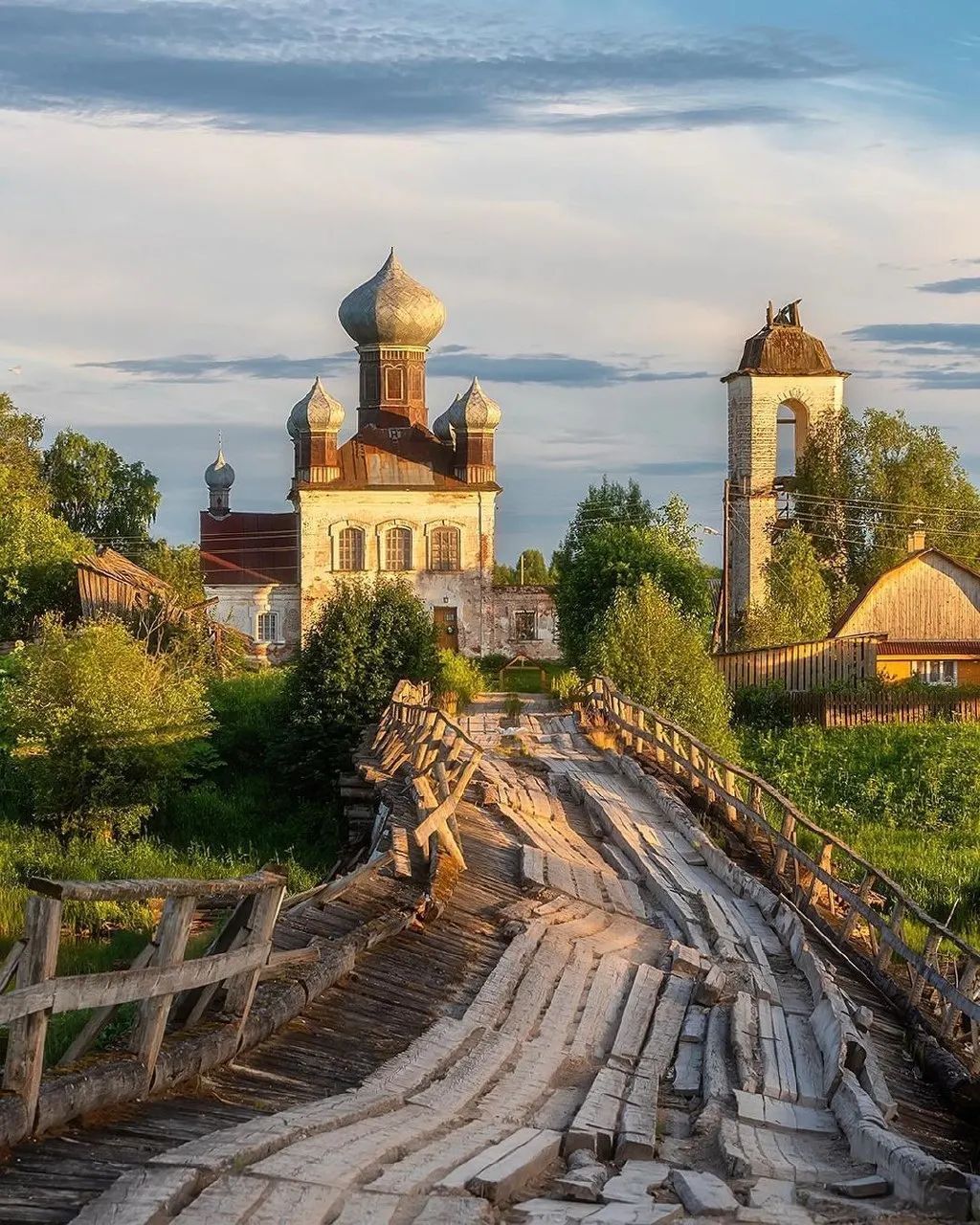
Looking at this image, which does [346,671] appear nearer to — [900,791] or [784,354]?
[900,791]

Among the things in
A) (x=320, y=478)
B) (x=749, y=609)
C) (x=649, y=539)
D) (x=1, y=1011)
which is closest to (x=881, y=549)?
(x=749, y=609)

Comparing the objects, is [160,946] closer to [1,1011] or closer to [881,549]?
[1,1011]

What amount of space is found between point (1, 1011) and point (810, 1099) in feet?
15.8

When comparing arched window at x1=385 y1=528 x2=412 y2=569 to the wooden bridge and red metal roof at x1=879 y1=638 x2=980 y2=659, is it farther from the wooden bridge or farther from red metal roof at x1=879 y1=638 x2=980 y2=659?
the wooden bridge

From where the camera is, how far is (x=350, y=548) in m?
61.7

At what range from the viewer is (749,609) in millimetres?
58281

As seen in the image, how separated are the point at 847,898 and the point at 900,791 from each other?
22.7 metres

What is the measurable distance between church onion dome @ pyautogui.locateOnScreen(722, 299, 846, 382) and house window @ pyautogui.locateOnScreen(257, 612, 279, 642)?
16.5 m

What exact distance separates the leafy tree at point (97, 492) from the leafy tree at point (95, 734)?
3062cm

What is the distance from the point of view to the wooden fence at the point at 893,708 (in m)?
43.5

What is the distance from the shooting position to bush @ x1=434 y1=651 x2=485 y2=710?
131 feet

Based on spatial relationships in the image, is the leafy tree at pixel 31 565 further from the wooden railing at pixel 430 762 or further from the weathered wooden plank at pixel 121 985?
the weathered wooden plank at pixel 121 985

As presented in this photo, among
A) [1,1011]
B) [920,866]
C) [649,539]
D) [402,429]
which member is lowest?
[920,866]

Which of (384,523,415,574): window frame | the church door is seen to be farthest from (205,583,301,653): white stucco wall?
the church door
